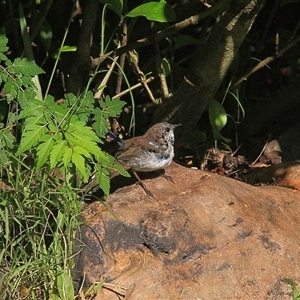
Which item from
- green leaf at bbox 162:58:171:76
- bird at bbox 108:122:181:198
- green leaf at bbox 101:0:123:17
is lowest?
bird at bbox 108:122:181:198

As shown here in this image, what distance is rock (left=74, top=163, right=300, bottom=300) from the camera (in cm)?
468

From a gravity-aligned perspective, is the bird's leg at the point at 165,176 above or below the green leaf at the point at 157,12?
below

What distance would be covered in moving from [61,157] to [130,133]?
2.52 meters

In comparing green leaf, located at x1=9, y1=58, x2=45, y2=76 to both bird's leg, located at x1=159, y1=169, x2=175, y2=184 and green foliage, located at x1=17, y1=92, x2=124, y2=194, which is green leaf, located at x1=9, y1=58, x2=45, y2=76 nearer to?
green foliage, located at x1=17, y1=92, x2=124, y2=194

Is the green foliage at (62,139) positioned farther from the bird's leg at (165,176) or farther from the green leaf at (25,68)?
the bird's leg at (165,176)

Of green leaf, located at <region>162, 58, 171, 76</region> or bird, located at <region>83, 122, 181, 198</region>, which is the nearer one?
bird, located at <region>83, 122, 181, 198</region>

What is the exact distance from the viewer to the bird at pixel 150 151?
5.51 meters

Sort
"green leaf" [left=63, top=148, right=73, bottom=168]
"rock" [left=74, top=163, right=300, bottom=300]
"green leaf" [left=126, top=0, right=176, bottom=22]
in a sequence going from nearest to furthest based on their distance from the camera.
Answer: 1. "green leaf" [left=63, top=148, right=73, bottom=168]
2. "rock" [left=74, top=163, right=300, bottom=300]
3. "green leaf" [left=126, top=0, right=176, bottom=22]

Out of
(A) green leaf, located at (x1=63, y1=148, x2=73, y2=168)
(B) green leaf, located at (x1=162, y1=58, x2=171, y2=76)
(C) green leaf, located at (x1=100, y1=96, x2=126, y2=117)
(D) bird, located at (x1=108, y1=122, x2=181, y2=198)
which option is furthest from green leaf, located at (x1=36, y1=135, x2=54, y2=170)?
(B) green leaf, located at (x1=162, y1=58, x2=171, y2=76)

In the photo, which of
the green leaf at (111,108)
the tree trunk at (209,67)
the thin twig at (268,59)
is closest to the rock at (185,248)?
the green leaf at (111,108)

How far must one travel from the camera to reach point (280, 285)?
4.80m

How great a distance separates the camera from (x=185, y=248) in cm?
480

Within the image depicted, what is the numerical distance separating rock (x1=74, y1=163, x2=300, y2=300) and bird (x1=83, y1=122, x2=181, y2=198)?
13.4 inches

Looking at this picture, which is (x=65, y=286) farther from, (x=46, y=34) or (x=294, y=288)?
(x=46, y=34)
